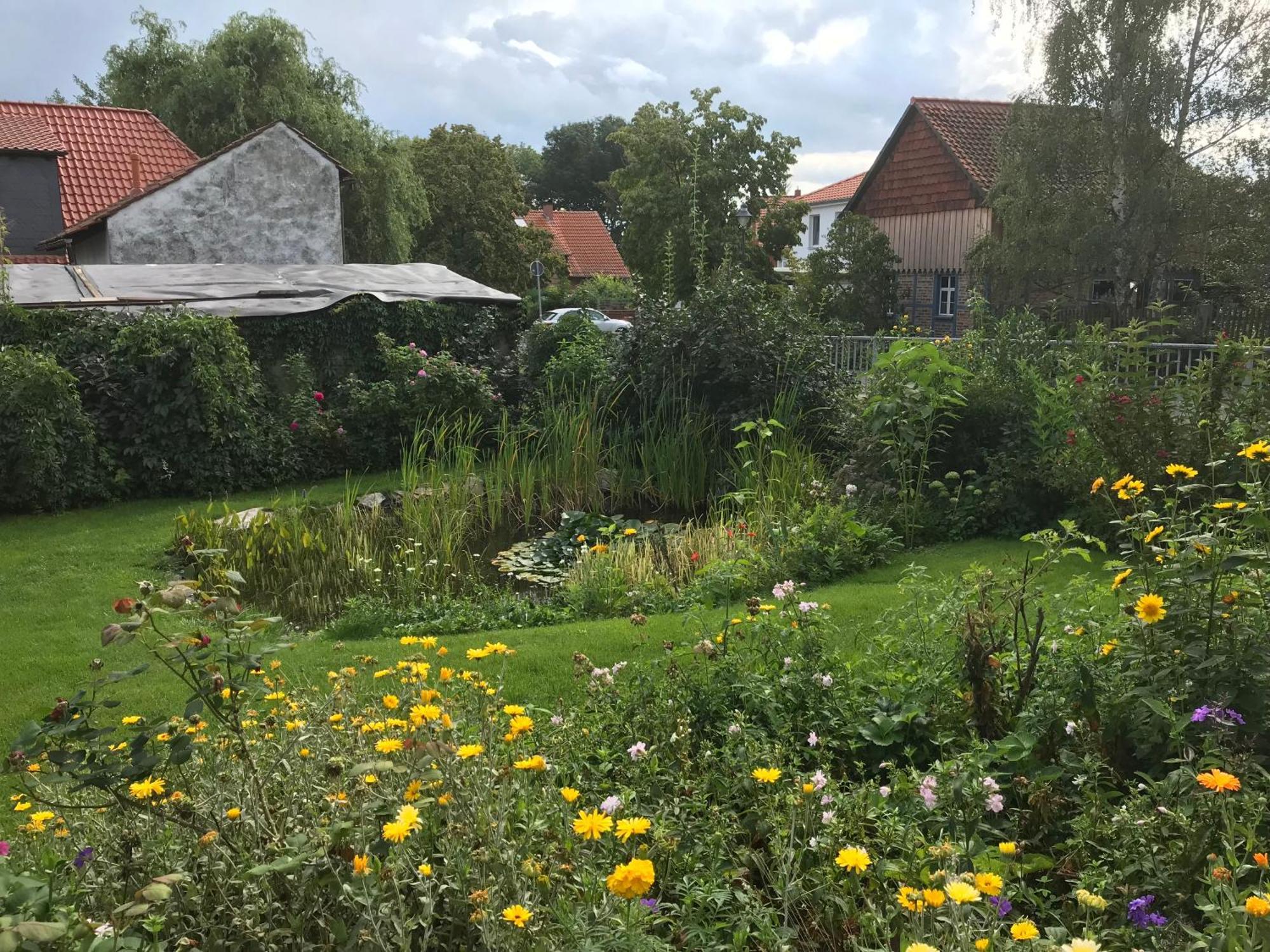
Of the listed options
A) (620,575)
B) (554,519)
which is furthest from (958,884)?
(554,519)

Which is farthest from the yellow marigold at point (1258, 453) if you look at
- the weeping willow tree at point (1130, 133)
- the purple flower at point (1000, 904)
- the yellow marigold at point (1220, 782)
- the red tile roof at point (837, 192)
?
the red tile roof at point (837, 192)

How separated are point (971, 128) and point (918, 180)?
2057 mm

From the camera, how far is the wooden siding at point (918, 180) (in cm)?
2677

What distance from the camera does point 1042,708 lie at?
3168 mm

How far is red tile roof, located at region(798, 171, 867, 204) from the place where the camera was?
153 ft

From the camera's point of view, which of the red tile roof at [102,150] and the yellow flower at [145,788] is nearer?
the yellow flower at [145,788]

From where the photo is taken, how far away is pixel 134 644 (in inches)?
230

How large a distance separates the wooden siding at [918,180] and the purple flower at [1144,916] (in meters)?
26.1

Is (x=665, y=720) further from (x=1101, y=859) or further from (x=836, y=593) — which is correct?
(x=836, y=593)

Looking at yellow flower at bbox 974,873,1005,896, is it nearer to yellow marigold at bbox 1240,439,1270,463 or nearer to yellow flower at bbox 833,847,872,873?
yellow flower at bbox 833,847,872,873

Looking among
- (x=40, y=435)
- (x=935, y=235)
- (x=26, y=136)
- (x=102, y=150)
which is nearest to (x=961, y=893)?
(x=40, y=435)

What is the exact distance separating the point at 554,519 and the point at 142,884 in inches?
289

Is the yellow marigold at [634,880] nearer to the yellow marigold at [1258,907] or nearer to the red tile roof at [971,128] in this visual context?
the yellow marigold at [1258,907]

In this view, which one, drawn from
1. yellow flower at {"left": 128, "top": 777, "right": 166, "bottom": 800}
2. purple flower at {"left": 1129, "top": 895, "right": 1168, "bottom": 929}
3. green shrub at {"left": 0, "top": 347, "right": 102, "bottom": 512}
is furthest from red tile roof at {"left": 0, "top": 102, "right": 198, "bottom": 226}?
purple flower at {"left": 1129, "top": 895, "right": 1168, "bottom": 929}
